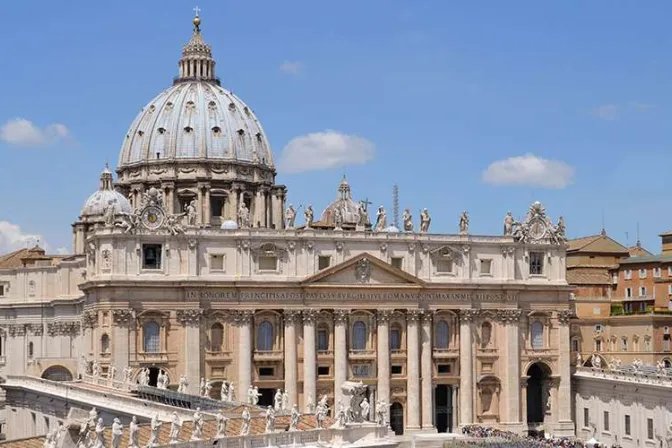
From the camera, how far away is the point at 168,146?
12838 centimetres

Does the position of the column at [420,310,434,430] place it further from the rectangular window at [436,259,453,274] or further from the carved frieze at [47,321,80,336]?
the carved frieze at [47,321,80,336]

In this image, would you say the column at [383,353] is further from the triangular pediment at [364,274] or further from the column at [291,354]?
the column at [291,354]

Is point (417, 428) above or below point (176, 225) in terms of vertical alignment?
below

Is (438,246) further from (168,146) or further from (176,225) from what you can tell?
(168,146)

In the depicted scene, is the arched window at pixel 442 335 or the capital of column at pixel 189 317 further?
the arched window at pixel 442 335

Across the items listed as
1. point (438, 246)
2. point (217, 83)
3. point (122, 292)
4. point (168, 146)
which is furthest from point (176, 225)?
point (217, 83)

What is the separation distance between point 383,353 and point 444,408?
24.0 feet

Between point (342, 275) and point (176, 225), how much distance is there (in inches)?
503

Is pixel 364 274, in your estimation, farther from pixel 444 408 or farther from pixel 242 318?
pixel 444 408

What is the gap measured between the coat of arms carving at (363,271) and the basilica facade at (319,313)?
0.17m

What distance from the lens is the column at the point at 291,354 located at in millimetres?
101688

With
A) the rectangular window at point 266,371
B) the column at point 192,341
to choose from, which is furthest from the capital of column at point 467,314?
the column at point 192,341

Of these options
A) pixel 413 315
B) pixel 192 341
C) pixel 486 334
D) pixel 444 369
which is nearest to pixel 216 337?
pixel 192 341

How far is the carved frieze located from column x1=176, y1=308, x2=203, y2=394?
17.4 meters
